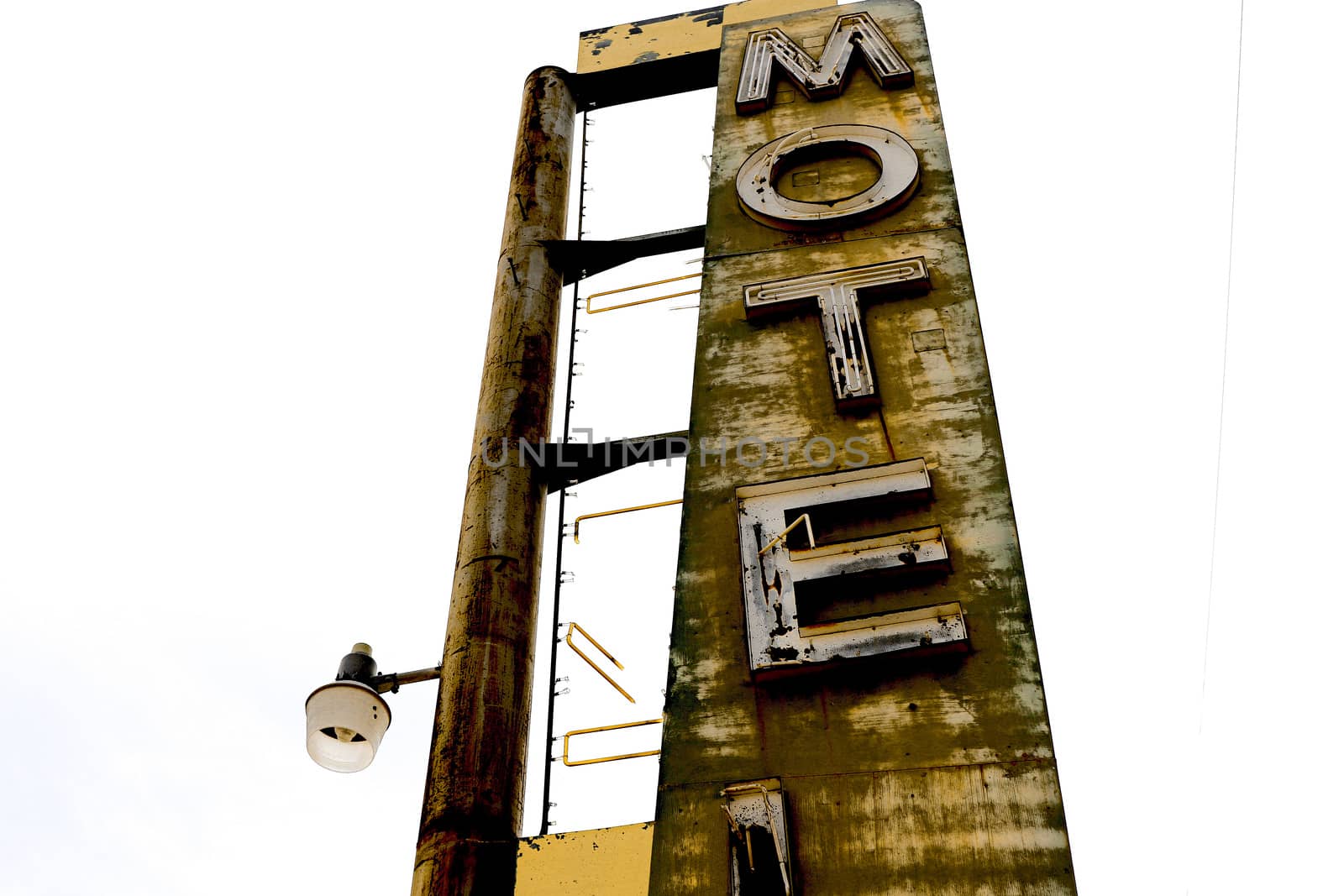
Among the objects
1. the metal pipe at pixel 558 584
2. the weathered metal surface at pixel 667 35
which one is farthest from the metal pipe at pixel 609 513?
the weathered metal surface at pixel 667 35

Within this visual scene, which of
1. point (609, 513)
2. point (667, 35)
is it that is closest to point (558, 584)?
point (609, 513)

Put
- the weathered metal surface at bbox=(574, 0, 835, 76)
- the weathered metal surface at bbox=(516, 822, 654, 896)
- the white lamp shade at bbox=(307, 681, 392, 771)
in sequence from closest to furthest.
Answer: the weathered metal surface at bbox=(516, 822, 654, 896) → the white lamp shade at bbox=(307, 681, 392, 771) → the weathered metal surface at bbox=(574, 0, 835, 76)

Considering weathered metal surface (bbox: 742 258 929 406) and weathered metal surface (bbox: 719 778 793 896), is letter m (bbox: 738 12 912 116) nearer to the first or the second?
weathered metal surface (bbox: 742 258 929 406)

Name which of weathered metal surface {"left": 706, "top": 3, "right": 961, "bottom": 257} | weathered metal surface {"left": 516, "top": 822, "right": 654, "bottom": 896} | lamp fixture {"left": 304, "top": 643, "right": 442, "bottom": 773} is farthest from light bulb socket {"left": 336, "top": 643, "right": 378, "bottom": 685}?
weathered metal surface {"left": 706, "top": 3, "right": 961, "bottom": 257}

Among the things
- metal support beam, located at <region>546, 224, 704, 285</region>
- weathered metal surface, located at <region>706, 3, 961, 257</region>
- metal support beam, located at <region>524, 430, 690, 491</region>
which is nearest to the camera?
metal support beam, located at <region>524, 430, 690, 491</region>

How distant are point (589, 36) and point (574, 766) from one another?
740 cm

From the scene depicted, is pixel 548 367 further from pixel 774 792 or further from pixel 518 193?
pixel 774 792

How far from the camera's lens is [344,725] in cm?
641

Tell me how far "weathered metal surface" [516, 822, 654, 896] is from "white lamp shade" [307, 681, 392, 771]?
987 millimetres

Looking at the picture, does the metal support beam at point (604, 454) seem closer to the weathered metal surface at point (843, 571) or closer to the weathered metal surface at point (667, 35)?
the weathered metal surface at point (843, 571)

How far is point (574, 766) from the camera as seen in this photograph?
676 cm

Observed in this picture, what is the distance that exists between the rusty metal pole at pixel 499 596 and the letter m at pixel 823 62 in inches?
68.7

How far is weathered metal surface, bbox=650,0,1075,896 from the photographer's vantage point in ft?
16.7

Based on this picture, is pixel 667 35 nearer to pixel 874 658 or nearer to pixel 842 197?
pixel 842 197
